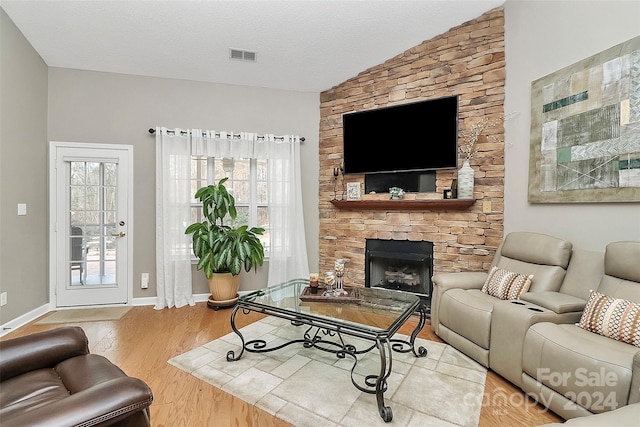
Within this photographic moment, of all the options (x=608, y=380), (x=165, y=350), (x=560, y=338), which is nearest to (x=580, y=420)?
(x=608, y=380)

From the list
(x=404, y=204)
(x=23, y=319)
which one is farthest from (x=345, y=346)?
(x=23, y=319)

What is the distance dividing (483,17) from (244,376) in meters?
4.16

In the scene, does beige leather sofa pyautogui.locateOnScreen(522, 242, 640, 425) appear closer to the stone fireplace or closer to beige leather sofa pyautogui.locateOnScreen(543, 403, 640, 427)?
beige leather sofa pyautogui.locateOnScreen(543, 403, 640, 427)

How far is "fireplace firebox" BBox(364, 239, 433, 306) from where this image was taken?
375 centimetres

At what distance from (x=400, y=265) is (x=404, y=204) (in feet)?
2.80

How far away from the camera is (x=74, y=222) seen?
376 cm

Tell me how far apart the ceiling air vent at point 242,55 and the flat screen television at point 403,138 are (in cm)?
139

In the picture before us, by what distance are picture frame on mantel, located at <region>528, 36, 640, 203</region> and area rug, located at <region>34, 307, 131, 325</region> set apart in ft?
15.2

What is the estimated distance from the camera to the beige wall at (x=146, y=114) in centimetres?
372

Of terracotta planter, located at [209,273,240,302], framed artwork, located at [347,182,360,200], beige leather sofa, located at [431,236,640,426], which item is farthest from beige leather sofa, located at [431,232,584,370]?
terracotta planter, located at [209,273,240,302]

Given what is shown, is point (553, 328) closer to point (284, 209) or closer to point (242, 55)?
point (284, 209)

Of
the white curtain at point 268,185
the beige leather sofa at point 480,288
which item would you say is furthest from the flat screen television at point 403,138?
the beige leather sofa at point 480,288

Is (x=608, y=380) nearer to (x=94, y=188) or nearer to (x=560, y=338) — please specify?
(x=560, y=338)

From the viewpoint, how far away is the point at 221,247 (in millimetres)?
3648
